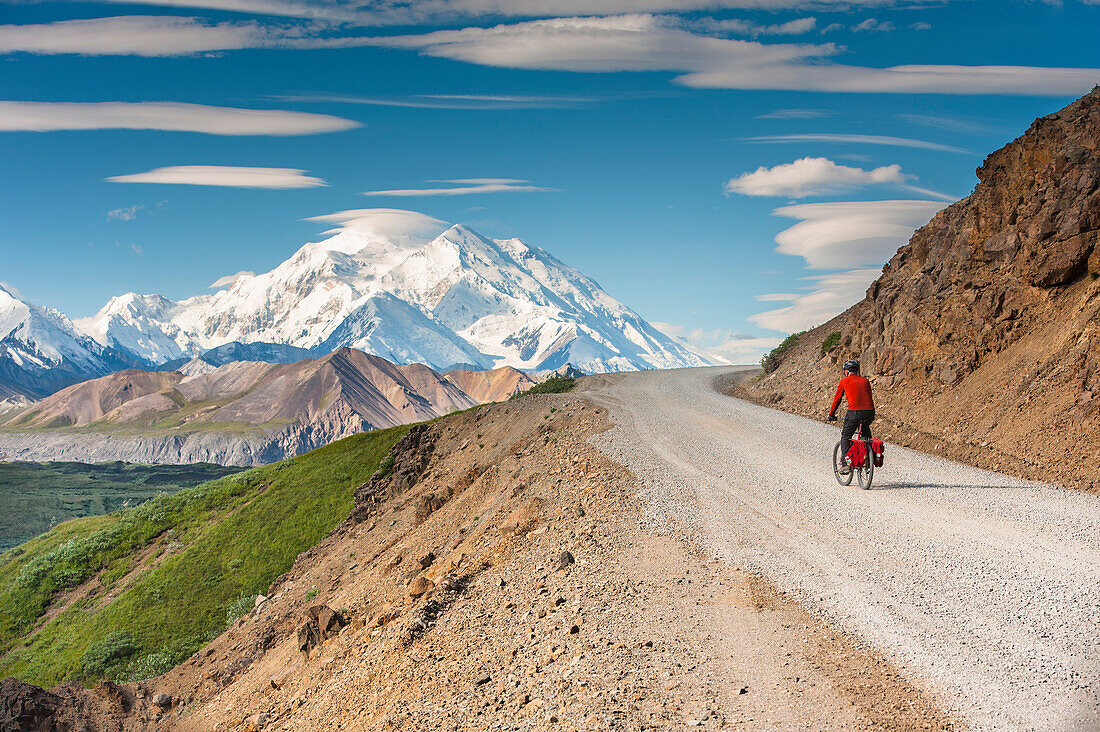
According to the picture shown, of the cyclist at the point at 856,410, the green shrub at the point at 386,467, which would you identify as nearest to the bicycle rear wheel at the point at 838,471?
the cyclist at the point at 856,410

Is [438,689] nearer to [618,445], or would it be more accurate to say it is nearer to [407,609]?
[407,609]

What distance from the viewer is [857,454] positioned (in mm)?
14242

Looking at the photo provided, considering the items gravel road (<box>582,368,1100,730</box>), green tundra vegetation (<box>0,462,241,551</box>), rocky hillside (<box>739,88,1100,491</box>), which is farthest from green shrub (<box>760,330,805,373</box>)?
green tundra vegetation (<box>0,462,241,551</box>)

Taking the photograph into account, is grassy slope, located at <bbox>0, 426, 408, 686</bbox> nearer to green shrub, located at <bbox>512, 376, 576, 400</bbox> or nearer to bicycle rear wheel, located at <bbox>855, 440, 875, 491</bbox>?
green shrub, located at <bbox>512, 376, 576, 400</bbox>

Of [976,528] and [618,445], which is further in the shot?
[618,445]

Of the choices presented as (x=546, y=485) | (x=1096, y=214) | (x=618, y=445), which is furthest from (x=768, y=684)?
(x=1096, y=214)

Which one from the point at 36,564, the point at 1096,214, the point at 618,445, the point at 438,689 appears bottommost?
the point at 36,564

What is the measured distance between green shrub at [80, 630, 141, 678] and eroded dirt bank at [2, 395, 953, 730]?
7.37 meters

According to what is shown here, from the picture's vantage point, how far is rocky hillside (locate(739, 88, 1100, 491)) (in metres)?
16.9

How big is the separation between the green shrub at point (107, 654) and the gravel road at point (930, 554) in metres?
20.0

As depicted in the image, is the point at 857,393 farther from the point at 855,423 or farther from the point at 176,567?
the point at 176,567

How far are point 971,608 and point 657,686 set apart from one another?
13.3ft

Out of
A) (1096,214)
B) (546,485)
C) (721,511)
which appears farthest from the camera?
(1096,214)

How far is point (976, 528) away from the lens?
435 inches
